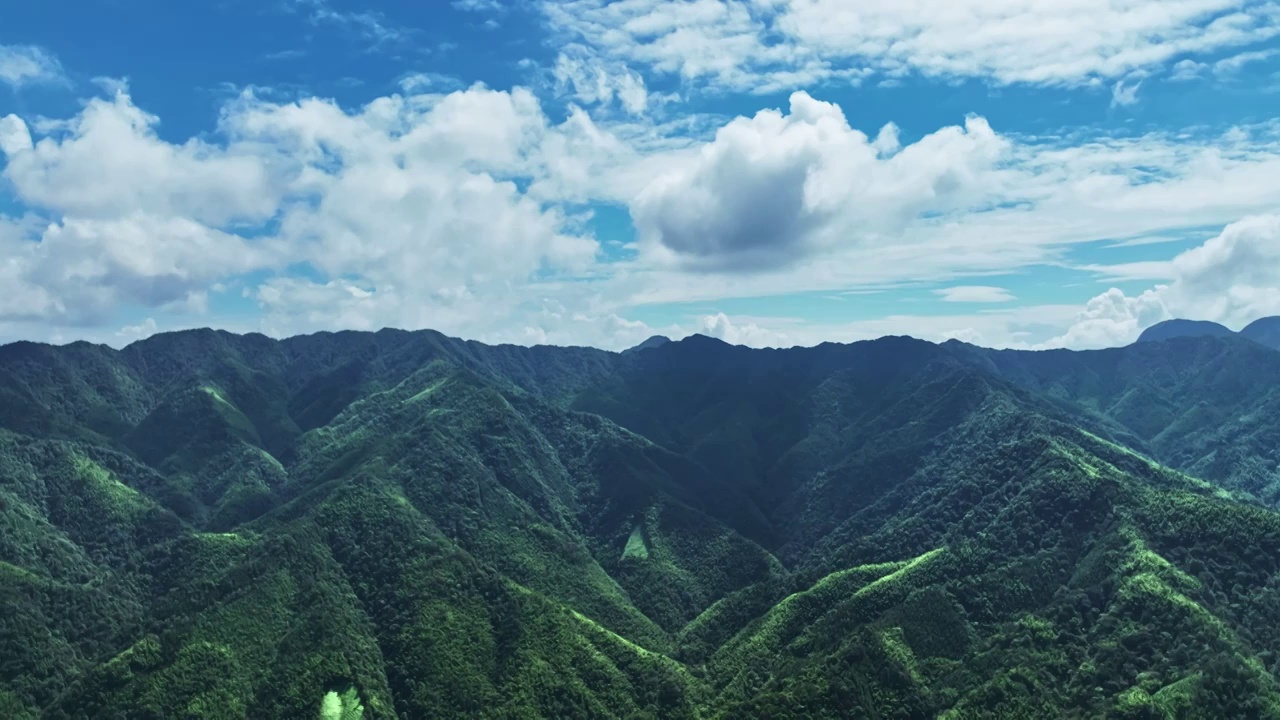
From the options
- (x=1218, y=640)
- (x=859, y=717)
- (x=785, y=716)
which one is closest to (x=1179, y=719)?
(x=1218, y=640)

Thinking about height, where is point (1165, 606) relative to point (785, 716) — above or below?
above

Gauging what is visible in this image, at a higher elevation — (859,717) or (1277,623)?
(1277,623)

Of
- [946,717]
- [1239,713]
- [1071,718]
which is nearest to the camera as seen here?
[1239,713]

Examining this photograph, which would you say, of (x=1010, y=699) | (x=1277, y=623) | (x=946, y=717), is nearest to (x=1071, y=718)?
(x=1010, y=699)

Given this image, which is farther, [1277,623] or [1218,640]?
[1277,623]

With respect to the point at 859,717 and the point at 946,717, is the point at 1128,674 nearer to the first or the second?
the point at 946,717

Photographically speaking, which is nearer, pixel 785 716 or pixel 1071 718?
pixel 1071 718

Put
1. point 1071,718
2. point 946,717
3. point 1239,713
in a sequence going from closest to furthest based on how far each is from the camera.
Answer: point 1239,713 < point 1071,718 < point 946,717

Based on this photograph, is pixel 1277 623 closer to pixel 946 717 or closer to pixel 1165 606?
pixel 1165 606

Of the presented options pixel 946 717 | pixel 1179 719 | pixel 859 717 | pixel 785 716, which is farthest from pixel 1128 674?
pixel 785 716
